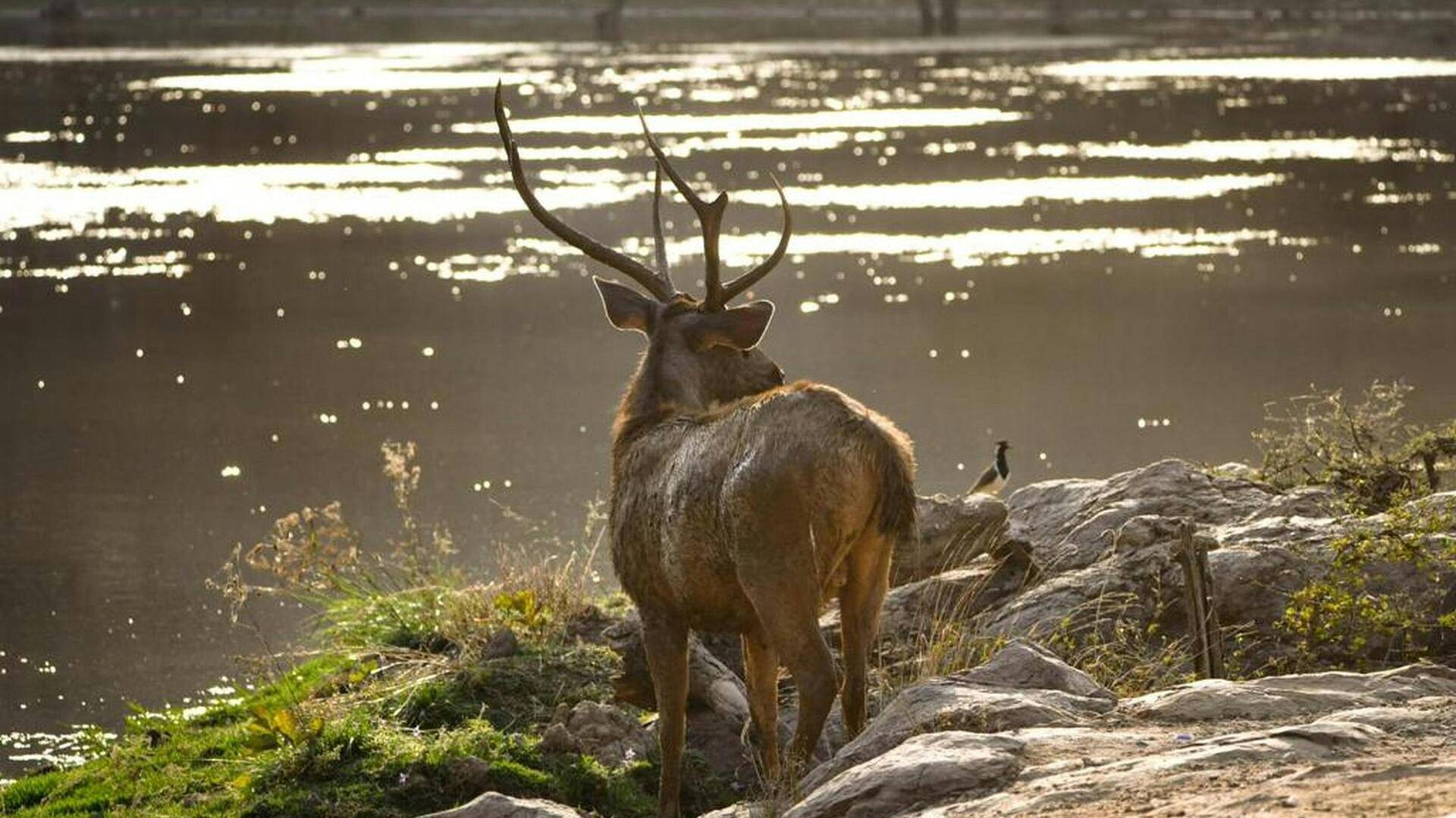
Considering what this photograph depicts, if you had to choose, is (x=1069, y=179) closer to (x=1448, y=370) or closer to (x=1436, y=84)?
(x=1448, y=370)

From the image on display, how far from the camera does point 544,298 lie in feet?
72.3

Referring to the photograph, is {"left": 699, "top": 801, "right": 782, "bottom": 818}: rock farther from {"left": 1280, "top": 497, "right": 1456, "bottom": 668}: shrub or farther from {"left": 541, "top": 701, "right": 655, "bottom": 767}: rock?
{"left": 1280, "top": 497, "right": 1456, "bottom": 668}: shrub

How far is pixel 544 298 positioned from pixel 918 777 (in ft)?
52.9

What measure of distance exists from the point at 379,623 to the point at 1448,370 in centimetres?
1005

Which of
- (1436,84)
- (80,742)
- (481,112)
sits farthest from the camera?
(1436,84)

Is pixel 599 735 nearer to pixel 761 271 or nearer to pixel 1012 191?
pixel 761 271

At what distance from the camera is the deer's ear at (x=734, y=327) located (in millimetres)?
8727

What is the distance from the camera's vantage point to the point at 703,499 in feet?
24.8

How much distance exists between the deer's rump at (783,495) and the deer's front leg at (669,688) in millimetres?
257

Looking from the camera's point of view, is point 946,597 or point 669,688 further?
point 946,597

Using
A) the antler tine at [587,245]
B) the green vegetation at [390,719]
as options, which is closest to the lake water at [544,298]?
the green vegetation at [390,719]

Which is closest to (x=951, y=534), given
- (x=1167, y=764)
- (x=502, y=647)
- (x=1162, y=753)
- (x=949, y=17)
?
(x=502, y=647)

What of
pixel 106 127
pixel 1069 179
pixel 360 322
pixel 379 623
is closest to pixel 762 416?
pixel 379 623

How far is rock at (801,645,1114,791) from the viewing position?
691cm
